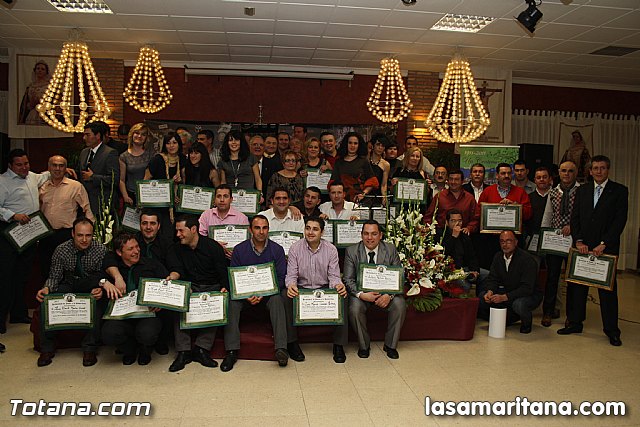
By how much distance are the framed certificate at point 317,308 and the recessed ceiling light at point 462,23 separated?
4.34 meters

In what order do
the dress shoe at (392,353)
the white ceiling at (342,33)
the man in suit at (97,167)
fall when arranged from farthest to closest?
the white ceiling at (342,33) < the man in suit at (97,167) < the dress shoe at (392,353)

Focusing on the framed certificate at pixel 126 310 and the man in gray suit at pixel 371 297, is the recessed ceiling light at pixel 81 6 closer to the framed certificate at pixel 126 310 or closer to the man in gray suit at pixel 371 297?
the framed certificate at pixel 126 310

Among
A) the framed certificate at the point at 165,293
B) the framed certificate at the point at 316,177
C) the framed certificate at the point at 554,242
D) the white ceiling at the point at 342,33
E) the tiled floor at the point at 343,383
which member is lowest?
the tiled floor at the point at 343,383

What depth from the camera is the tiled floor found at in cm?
354

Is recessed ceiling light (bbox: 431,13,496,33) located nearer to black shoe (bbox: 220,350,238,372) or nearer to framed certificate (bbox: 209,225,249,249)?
framed certificate (bbox: 209,225,249,249)

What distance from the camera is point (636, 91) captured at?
11.7 metres

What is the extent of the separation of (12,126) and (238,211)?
611 centimetres

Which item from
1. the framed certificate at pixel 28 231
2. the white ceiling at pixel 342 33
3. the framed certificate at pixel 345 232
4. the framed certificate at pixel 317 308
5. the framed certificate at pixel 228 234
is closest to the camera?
the framed certificate at pixel 317 308

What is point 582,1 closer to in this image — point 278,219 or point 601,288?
point 601,288

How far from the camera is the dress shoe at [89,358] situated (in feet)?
14.5

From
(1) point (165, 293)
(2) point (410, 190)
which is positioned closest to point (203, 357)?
(1) point (165, 293)

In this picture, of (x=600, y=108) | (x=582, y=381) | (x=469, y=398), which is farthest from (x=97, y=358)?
(x=600, y=108)

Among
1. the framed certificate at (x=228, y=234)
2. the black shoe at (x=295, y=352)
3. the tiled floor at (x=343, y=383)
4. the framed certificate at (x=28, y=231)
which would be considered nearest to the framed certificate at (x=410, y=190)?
the tiled floor at (x=343, y=383)

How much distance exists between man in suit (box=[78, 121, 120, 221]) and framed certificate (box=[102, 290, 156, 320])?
80.9 inches
